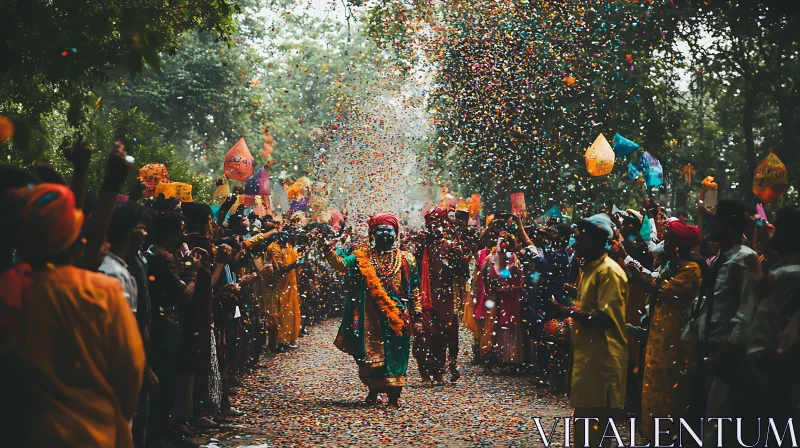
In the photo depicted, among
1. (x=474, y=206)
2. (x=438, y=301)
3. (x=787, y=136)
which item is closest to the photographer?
(x=438, y=301)

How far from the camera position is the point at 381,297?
421 inches

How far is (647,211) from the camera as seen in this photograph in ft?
35.8

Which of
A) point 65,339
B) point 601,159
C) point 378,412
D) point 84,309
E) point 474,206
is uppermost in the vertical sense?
point 474,206

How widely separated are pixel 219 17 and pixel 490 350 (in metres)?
6.62

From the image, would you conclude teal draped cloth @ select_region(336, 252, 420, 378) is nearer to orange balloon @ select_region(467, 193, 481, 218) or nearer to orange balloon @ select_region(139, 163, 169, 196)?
orange balloon @ select_region(139, 163, 169, 196)

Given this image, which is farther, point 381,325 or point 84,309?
point 381,325

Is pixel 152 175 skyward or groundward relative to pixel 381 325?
skyward

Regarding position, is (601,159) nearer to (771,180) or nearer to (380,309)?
(771,180)

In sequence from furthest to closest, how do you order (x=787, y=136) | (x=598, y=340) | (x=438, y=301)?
(x=787, y=136) < (x=438, y=301) < (x=598, y=340)

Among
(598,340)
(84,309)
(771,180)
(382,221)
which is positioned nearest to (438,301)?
(382,221)

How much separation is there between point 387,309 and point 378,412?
51.1 inches

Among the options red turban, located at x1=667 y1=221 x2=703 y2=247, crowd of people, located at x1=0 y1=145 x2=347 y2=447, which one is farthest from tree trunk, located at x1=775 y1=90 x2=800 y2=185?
crowd of people, located at x1=0 y1=145 x2=347 y2=447

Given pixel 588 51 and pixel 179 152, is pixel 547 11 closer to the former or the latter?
pixel 588 51

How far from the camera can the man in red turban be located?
12.6 metres
